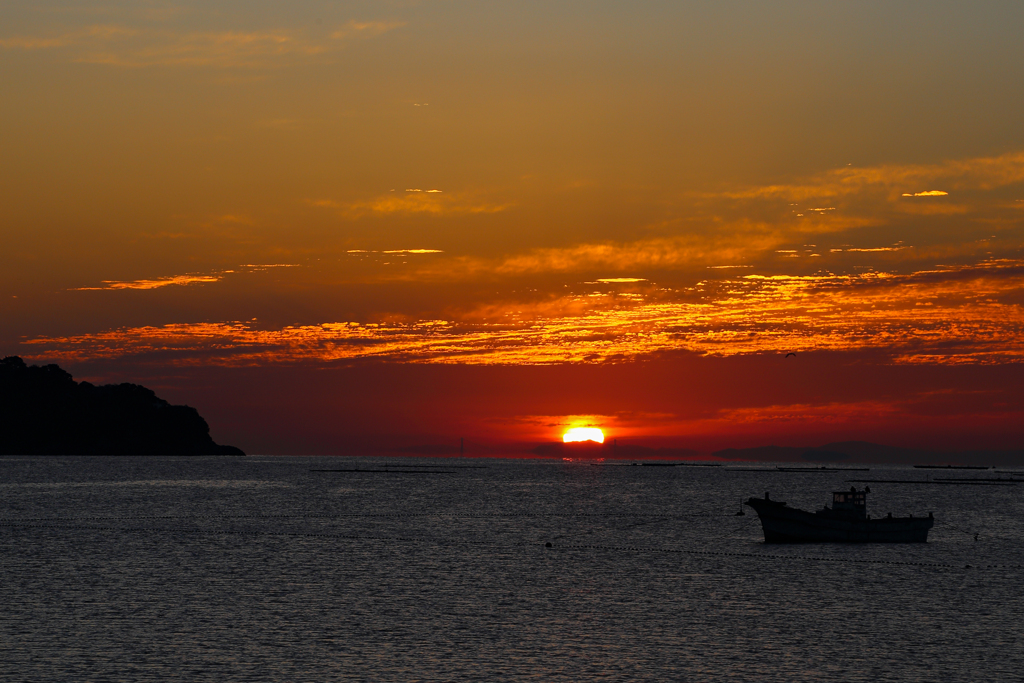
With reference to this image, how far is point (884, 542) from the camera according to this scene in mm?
99688

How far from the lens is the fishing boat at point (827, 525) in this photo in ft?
322

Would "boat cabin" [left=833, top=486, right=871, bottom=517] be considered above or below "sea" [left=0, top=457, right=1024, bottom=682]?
above

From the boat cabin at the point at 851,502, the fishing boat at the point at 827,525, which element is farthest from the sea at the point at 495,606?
the boat cabin at the point at 851,502

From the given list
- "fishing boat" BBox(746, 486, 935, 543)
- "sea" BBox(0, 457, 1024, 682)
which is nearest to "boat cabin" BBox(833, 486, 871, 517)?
"fishing boat" BBox(746, 486, 935, 543)

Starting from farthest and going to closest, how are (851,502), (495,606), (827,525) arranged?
(851,502), (827,525), (495,606)

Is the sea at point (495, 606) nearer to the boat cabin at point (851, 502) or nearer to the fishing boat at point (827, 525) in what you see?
Answer: the fishing boat at point (827, 525)

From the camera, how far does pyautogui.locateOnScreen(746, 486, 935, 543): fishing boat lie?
98.1m

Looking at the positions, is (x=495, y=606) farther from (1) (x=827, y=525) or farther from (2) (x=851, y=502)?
(2) (x=851, y=502)

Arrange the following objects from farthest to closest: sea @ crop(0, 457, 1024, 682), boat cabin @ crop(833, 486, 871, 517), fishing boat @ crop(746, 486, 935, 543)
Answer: boat cabin @ crop(833, 486, 871, 517) < fishing boat @ crop(746, 486, 935, 543) < sea @ crop(0, 457, 1024, 682)

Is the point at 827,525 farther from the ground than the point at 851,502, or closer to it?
closer to it

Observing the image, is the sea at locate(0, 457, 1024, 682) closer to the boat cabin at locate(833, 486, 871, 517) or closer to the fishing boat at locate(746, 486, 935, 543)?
the fishing boat at locate(746, 486, 935, 543)

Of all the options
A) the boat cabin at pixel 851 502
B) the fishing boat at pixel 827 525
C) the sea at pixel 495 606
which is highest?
the boat cabin at pixel 851 502

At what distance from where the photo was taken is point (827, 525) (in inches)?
3863

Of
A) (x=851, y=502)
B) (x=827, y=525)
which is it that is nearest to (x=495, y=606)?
(x=827, y=525)
